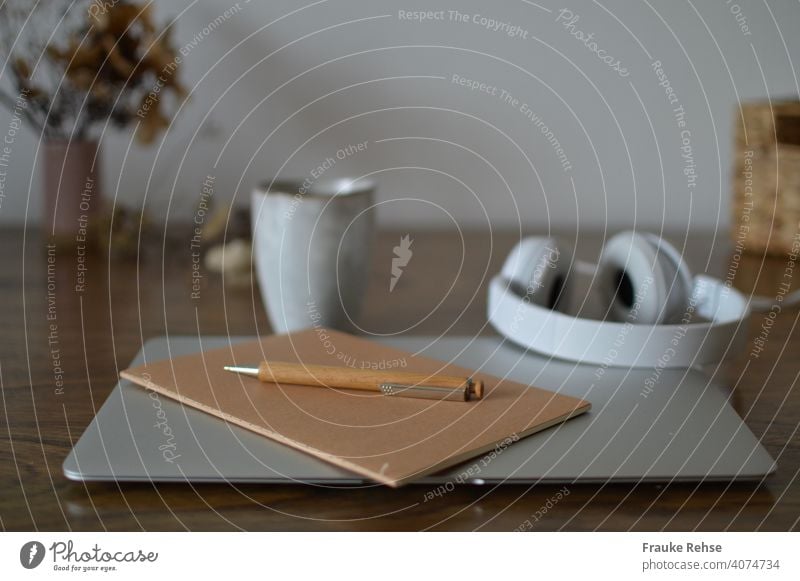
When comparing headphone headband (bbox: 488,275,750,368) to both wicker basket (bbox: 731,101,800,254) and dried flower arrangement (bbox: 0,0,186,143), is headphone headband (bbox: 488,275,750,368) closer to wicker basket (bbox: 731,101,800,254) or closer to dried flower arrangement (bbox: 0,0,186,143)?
wicker basket (bbox: 731,101,800,254)

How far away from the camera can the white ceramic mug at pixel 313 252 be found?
26.2 inches

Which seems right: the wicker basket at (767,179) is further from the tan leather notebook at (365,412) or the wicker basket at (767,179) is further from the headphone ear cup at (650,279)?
the tan leather notebook at (365,412)

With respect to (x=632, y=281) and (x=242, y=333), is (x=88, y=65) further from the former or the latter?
(x=632, y=281)

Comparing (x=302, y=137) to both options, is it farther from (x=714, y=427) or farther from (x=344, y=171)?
(x=714, y=427)

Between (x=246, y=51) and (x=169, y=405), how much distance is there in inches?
28.0

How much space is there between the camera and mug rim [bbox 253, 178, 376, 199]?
67 cm

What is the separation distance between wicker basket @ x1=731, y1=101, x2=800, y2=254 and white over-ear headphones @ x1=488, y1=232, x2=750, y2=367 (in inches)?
13.3

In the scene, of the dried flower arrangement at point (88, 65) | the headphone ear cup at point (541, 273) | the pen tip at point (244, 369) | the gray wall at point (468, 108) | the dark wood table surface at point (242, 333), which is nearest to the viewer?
the dark wood table surface at point (242, 333)

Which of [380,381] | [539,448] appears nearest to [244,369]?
[380,381]

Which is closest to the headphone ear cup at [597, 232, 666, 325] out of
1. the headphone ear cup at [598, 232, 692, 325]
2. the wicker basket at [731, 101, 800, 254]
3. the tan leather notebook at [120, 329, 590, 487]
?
the headphone ear cup at [598, 232, 692, 325]

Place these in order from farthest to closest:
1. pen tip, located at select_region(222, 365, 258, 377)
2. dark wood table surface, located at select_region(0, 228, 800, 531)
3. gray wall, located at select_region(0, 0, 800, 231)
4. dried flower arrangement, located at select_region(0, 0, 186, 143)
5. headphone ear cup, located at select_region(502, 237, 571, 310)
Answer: gray wall, located at select_region(0, 0, 800, 231)
dried flower arrangement, located at select_region(0, 0, 186, 143)
headphone ear cup, located at select_region(502, 237, 571, 310)
pen tip, located at select_region(222, 365, 258, 377)
dark wood table surface, located at select_region(0, 228, 800, 531)

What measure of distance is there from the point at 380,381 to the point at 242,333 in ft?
0.79

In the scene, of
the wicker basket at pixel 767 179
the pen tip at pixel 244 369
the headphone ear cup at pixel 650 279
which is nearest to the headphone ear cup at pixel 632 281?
the headphone ear cup at pixel 650 279

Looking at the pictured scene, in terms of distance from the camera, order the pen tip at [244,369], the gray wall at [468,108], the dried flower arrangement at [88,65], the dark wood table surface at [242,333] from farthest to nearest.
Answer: the gray wall at [468,108] → the dried flower arrangement at [88,65] → the pen tip at [244,369] → the dark wood table surface at [242,333]
